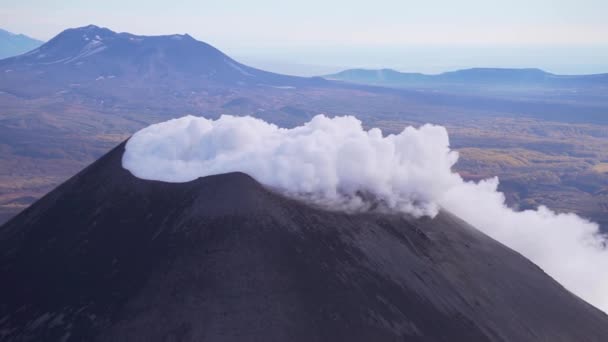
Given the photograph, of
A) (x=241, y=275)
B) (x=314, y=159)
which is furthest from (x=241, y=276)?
(x=314, y=159)

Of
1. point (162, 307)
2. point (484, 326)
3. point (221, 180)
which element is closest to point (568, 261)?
point (484, 326)

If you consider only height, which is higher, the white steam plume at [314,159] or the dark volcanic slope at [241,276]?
the white steam plume at [314,159]

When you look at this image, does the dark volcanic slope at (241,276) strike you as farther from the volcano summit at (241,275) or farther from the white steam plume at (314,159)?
the white steam plume at (314,159)

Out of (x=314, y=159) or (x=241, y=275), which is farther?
(x=314, y=159)

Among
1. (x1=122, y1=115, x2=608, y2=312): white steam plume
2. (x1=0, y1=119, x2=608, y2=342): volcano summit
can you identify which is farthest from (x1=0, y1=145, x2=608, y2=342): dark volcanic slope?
(x1=122, y1=115, x2=608, y2=312): white steam plume

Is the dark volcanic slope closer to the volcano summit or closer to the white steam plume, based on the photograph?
the volcano summit

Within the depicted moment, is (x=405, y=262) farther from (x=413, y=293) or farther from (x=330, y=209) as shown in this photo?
(x=330, y=209)

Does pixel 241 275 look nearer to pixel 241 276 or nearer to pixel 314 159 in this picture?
pixel 241 276

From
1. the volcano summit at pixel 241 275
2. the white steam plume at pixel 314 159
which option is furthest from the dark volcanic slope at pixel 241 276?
the white steam plume at pixel 314 159
